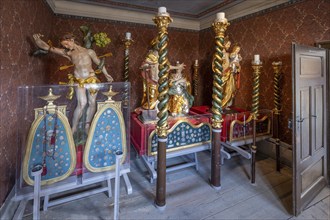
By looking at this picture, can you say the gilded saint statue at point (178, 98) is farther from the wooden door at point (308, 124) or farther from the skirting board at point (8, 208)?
the skirting board at point (8, 208)

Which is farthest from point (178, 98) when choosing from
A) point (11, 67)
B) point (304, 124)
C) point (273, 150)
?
point (11, 67)

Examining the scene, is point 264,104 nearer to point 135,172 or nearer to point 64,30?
point 135,172

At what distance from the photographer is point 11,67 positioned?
5.11 ft

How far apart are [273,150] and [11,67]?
3521mm

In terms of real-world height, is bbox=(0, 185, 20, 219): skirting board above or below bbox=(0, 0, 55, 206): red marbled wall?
below

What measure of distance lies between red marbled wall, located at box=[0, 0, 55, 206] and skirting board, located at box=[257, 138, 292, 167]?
132 inches

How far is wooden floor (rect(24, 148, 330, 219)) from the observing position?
1.61m

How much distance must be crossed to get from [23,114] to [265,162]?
10.0ft

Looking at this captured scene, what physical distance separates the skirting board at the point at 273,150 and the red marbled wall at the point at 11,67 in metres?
3.36

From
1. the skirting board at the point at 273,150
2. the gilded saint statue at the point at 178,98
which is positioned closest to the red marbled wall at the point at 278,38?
the skirting board at the point at 273,150

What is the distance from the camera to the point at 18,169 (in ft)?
4.17

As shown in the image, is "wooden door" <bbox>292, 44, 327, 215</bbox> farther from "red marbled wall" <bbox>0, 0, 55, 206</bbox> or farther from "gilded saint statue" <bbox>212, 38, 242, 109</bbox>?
"red marbled wall" <bbox>0, 0, 55, 206</bbox>

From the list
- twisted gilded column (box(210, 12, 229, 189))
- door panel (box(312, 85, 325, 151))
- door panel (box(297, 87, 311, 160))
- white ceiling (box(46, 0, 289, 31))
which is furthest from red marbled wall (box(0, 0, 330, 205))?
twisted gilded column (box(210, 12, 229, 189))

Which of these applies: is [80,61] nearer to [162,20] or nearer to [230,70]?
[162,20]
